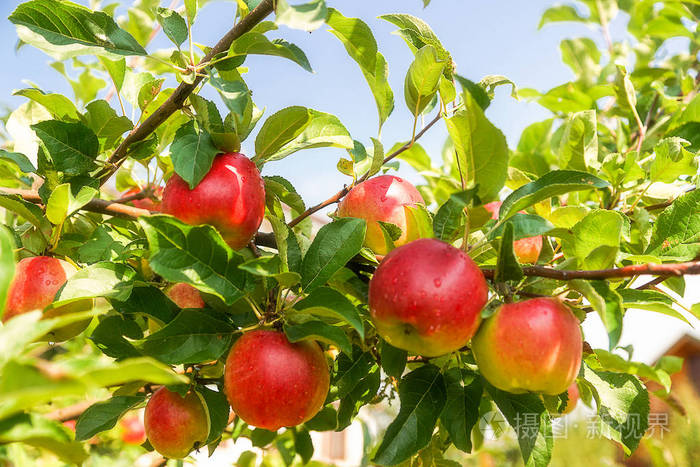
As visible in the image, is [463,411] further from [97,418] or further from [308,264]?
[97,418]

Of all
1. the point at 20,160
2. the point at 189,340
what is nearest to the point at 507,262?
the point at 189,340

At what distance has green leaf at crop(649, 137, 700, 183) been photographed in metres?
1.24

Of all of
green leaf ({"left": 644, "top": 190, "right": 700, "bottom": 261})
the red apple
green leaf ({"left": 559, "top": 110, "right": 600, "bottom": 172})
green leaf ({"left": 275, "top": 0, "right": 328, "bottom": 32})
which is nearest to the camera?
green leaf ({"left": 275, "top": 0, "right": 328, "bottom": 32})

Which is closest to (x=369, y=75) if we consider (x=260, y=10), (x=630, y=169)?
(x=260, y=10)

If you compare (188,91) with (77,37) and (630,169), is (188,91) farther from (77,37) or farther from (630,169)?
(630,169)

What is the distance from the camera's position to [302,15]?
2.47 feet

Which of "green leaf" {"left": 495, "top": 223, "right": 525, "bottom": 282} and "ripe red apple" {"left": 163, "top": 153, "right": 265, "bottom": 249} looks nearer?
"green leaf" {"left": 495, "top": 223, "right": 525, "bottom": 282}

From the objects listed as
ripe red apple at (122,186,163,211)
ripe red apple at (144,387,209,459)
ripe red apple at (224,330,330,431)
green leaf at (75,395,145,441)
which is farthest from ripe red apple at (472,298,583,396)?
ripe red apple at (122,186,163,211)

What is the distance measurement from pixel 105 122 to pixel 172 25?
0.28 metres

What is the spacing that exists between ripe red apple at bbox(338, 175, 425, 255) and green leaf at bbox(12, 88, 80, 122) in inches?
24.2

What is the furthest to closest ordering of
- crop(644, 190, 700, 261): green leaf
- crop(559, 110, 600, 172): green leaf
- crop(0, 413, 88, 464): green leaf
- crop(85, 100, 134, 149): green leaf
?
crop(559, 110, 600, 172): green leaf < crop(85, 100, 134, 149): green leaf < crop(644, 190, 700, 261): green leaf < crop(0, 413, 88, 464): green leaf

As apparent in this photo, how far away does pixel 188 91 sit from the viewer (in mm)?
977

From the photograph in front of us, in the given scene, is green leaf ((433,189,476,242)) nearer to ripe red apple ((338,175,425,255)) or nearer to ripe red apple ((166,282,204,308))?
ripe red apple ((338,175,425,255))

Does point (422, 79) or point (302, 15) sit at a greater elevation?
point (302, 15)
